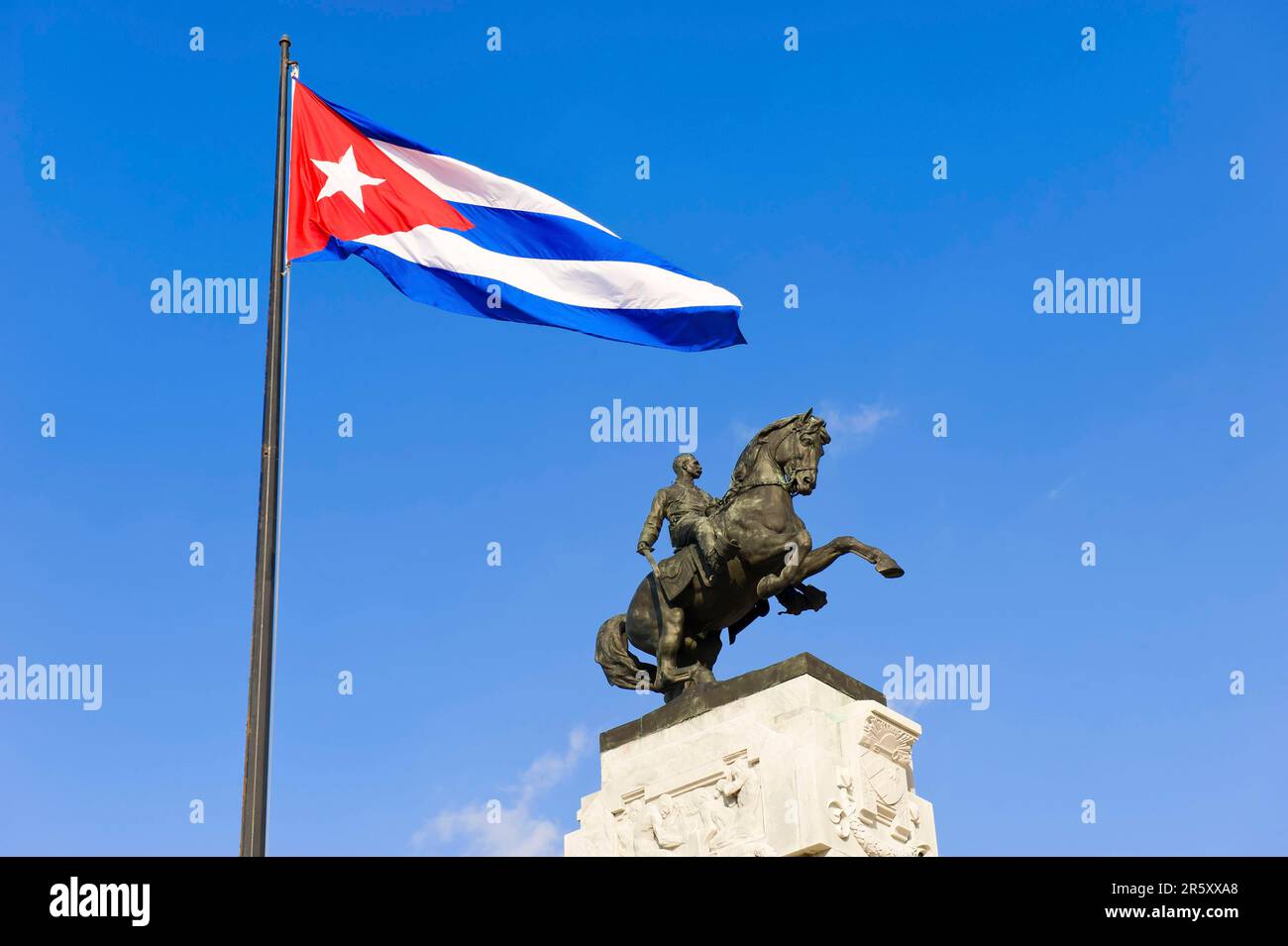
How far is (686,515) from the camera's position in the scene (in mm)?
20500

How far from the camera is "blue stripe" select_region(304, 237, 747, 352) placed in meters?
17.4

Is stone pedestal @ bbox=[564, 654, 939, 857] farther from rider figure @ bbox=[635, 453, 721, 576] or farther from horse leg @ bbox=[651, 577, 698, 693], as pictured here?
rider figure @ bbox=[635, 453, 721, 576]

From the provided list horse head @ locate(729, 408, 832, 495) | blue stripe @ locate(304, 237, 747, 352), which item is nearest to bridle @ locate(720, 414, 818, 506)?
horse head @ locate(729, 408, 832, 495)

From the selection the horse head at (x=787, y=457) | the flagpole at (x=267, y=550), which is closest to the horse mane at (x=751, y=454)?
the horse head at (x=787, y=457)

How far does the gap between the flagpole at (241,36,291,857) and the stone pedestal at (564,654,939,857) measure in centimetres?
590

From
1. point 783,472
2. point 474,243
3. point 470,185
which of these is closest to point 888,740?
point 783,472

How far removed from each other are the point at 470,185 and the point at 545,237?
951mm

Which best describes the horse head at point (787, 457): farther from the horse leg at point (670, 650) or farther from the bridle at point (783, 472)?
the horse leg at point (670, 650)

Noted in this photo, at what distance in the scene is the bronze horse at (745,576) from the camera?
19609mm

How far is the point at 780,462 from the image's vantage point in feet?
66.3

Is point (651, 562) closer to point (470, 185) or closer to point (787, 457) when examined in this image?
point (787, 457)
